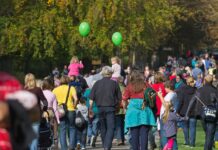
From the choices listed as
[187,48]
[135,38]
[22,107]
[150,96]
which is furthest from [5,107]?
[187,48]

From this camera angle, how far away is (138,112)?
1549 cm

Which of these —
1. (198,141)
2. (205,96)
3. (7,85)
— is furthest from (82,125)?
(7,85)

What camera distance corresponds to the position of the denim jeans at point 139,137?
51.2 feet

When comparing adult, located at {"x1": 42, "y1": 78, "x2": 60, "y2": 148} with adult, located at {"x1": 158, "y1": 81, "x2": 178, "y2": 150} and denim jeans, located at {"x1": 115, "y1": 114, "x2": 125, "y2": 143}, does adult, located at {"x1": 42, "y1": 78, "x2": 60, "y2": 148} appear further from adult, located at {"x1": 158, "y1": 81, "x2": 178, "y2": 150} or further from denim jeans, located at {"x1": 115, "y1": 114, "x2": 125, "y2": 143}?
denim jeans, located at {"x1": 115, "y1": 114, "x2": 125, "y2": 143}

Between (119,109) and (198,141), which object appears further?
(198,141)

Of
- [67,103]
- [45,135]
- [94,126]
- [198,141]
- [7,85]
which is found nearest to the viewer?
[7,85]

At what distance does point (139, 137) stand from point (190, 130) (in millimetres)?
4959

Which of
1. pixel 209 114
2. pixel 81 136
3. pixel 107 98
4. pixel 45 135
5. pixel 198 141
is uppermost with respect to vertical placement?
pixel 107 98

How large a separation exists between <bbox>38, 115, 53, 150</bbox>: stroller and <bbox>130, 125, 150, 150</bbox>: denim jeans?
5.35 feet

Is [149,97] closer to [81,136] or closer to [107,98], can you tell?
[107,98]

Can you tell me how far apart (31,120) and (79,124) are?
1355 centimetres

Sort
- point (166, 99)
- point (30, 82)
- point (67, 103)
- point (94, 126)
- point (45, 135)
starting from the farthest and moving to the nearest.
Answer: point (94, 126) → point (67, 103) → point (166, 99) → point (45, 135) → point (30, 82)

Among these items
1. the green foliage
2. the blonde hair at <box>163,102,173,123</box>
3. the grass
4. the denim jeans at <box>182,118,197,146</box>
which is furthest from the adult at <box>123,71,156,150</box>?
the green foliage

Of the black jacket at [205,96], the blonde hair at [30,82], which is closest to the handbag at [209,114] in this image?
the black jacket at [205,96]
